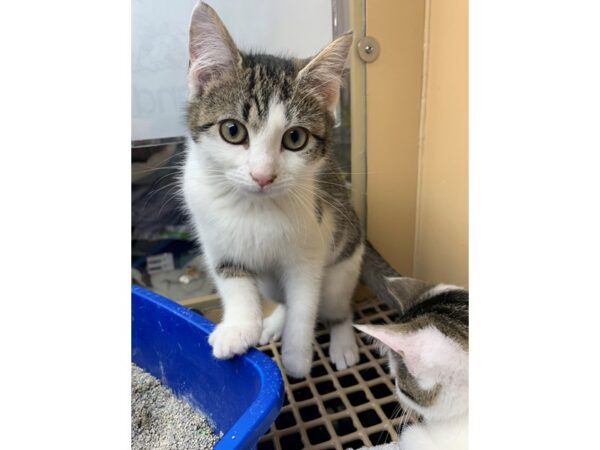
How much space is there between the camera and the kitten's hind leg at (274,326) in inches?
58.7

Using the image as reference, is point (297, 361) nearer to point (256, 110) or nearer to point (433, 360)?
point (433, 360)

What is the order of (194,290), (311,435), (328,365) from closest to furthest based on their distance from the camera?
1. (311,435)
2. (328,365)
3. (194,290)

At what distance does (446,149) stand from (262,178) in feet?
2.52

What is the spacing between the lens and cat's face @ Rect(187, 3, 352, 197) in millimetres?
934

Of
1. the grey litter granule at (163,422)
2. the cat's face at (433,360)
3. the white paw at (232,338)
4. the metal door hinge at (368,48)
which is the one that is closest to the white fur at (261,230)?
Answer: the white paw at (232,338)

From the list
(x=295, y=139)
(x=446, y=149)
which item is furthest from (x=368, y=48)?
(x=295, y=139)

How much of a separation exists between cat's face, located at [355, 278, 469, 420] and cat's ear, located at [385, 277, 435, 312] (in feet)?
0.71

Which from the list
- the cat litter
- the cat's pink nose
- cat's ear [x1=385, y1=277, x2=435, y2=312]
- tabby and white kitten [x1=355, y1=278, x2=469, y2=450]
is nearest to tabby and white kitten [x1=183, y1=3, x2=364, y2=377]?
the cat's pink nose

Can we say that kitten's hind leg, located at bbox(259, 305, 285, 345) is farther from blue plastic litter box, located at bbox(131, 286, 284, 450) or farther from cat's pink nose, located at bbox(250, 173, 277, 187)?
cat's pink nose, located at bbox(250, 173, 277, 187)

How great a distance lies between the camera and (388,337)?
75 cm
